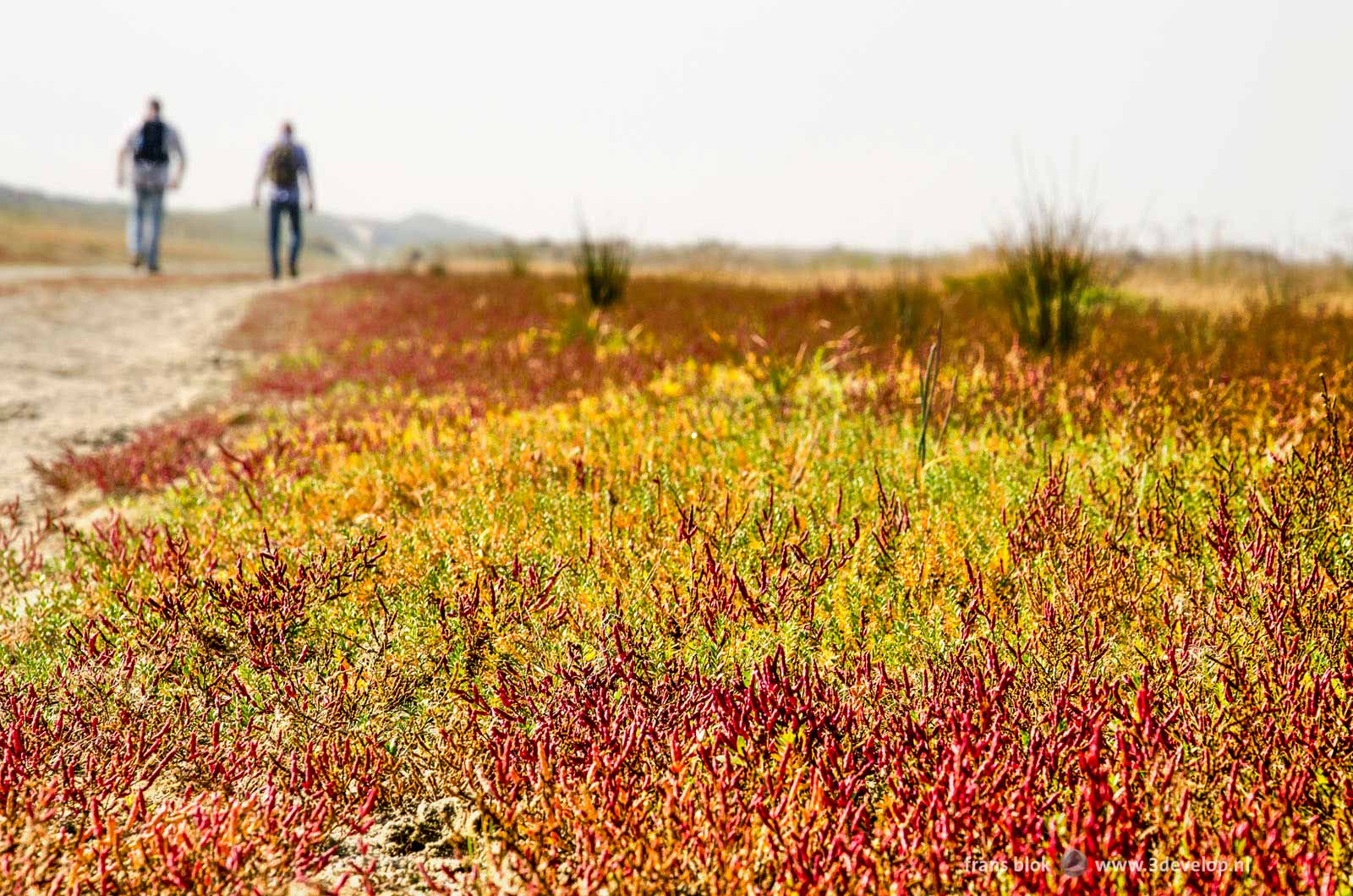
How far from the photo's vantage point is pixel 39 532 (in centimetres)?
409

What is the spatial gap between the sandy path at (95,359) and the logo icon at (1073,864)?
17.7 feet

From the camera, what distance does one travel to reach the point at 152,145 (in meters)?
17.2

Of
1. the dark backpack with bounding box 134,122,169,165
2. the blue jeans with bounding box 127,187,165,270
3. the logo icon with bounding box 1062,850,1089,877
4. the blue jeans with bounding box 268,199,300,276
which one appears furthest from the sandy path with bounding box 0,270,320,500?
the logo icon with bounding box 1062,850,1089,877

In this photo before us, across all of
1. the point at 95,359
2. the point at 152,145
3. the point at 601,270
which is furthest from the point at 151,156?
the point at 601,270

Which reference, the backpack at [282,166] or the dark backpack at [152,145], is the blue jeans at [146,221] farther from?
the backpack at [282,166]

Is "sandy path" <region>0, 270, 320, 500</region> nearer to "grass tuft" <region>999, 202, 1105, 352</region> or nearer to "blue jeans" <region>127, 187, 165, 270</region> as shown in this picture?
"blue jeans" <region>127, 187, 165, 270</region>

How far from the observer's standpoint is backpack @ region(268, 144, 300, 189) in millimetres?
18609

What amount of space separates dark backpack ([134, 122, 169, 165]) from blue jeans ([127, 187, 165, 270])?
530mm

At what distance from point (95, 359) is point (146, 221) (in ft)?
38.0

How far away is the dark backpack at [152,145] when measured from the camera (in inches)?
674

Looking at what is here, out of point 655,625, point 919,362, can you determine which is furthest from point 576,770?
point 919,362

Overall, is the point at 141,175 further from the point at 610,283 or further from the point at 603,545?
the point at 603,545

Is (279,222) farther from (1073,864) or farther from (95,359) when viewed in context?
(1073,864)

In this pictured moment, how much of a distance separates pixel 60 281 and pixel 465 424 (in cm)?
1465
